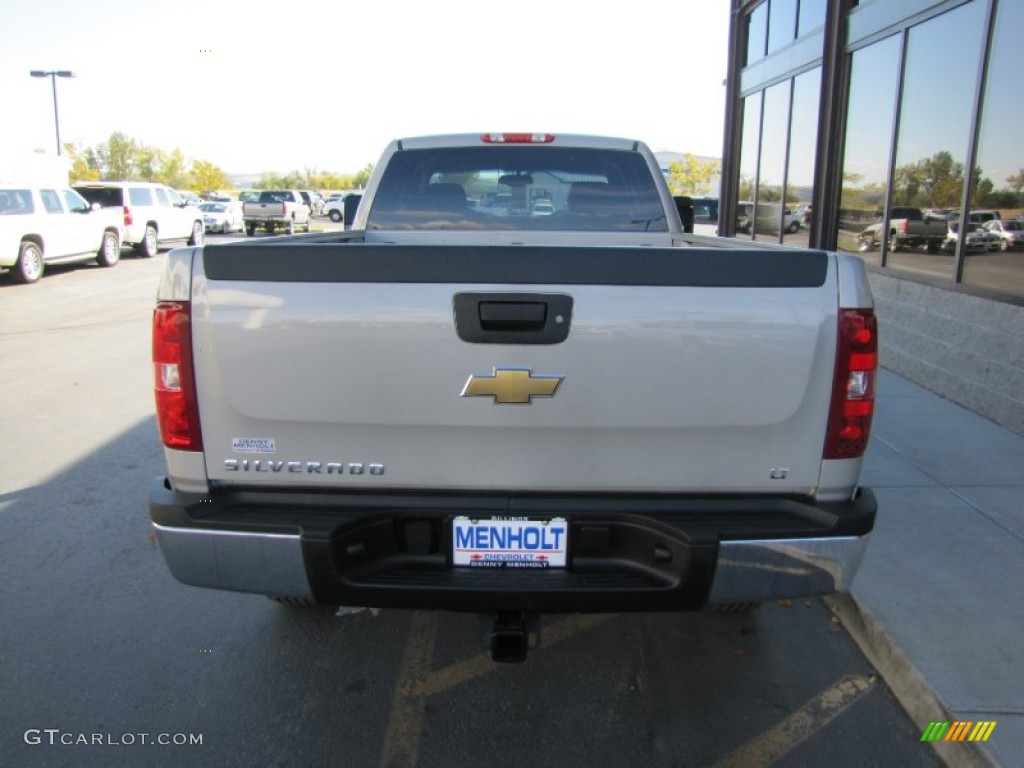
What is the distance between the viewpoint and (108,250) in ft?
62.8

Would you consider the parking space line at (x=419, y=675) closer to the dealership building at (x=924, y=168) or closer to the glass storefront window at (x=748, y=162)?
the dealership building at (x=924, y=168)

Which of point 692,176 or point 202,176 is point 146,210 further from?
point 202,176

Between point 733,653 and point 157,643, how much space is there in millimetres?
2412

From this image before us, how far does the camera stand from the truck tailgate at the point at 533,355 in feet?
7.75

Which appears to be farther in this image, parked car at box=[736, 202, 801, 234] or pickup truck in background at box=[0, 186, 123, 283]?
pickup truck in background at box=[0, 186, 123, 283]

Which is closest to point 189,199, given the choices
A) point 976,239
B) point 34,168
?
point 34,168

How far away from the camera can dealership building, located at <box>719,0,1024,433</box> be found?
6531mm

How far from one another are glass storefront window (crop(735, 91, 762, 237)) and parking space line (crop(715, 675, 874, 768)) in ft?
39.5

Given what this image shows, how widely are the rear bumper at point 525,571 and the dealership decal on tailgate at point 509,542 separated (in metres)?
0.03

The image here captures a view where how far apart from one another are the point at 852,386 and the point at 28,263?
16.8 meters

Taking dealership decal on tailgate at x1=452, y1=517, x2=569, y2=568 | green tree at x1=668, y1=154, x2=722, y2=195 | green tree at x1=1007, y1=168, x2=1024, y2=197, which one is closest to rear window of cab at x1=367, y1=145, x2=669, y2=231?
dealership decal on tailgate at x1=452, y1=517, x2=569, y2=568

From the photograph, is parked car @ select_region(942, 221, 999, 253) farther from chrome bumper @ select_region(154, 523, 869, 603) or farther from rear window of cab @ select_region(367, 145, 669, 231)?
chrome bumper @ select_region(154, 523, 869, 603)

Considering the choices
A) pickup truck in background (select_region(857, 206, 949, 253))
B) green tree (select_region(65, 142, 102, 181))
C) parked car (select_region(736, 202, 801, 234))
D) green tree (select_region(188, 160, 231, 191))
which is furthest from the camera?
green tree (select_region(188, 160, 231, 191))

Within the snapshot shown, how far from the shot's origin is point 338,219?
1748 inches
